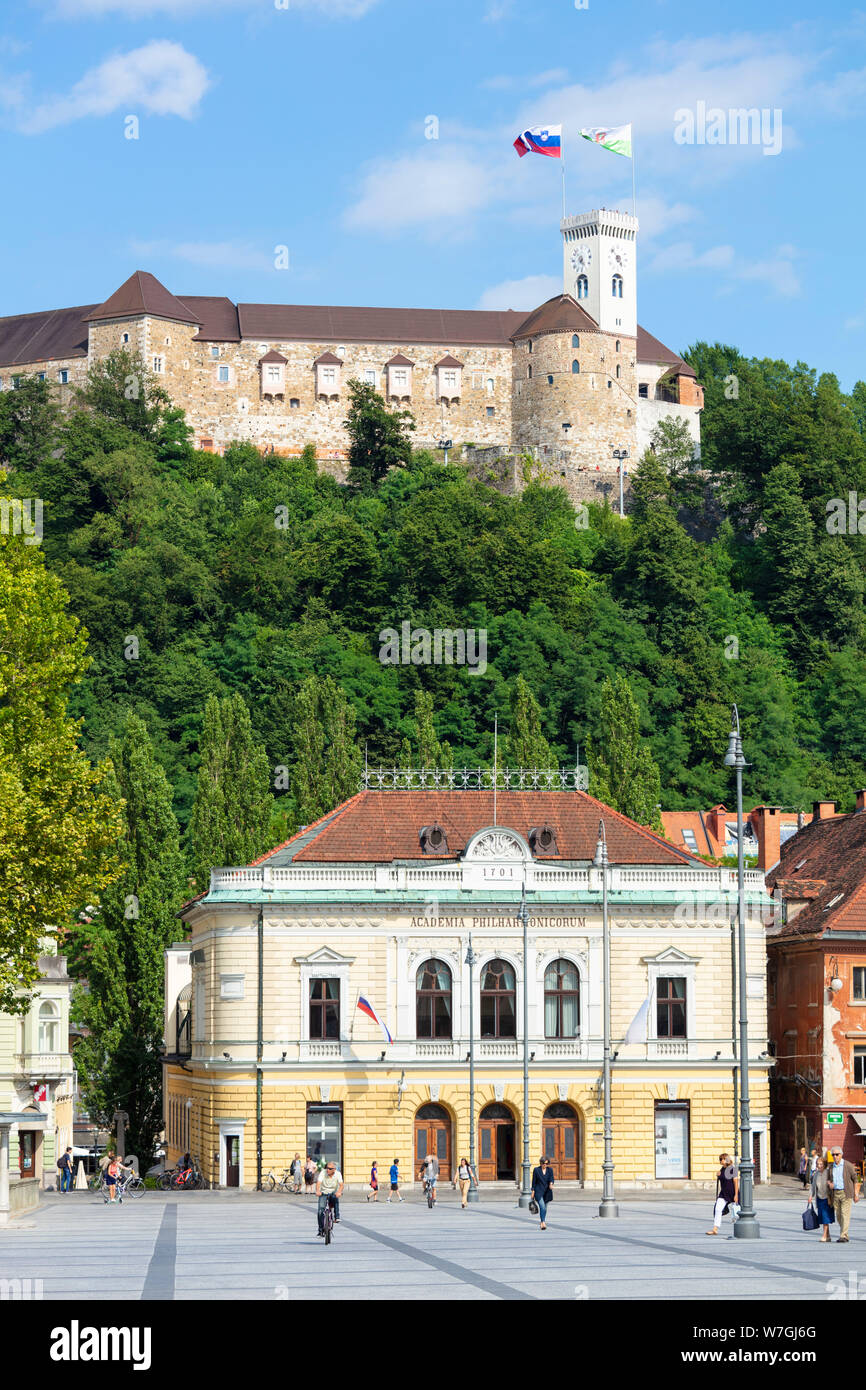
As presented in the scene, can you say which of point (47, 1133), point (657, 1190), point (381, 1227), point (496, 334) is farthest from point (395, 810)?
point (496, 334)

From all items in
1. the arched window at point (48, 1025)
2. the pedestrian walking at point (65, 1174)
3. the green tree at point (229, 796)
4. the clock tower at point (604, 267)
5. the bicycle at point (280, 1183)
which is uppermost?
the clock tower at point (604, 267)

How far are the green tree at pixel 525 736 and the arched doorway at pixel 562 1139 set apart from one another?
35336 millimetres

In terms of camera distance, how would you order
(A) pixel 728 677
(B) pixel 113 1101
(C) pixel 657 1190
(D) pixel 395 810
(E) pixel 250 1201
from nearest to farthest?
(E) pixel 250 1201, (C) pixel 657 1190, (D) pixel 395 810, (B) pixel 113 1101, (A) pixel 728 677

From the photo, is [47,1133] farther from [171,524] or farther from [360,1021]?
[171,524]

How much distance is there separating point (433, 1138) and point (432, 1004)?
367 cm

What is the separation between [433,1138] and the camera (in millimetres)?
58719

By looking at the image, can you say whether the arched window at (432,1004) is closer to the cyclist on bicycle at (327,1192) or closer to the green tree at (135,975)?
the green tree at (135,975)

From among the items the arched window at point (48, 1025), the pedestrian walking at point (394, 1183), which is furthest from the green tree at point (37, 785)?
the arched window at point (48, 1025)

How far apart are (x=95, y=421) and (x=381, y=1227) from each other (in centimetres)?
12488

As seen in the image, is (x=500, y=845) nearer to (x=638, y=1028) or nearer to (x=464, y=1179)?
(x=638, y=1028)

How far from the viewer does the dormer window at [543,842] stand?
62250 millimetres

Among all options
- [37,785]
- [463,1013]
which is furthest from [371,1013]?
[37,785]

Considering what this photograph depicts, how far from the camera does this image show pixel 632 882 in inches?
2384

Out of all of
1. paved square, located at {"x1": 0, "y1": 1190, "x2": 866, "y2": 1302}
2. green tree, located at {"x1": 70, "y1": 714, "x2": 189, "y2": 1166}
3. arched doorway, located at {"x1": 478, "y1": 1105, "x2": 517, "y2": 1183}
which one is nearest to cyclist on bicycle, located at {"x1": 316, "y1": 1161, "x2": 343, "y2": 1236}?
paved square, located at {"x1": 0, "y1": 1190, "x2": 866, "y2": 1302}
